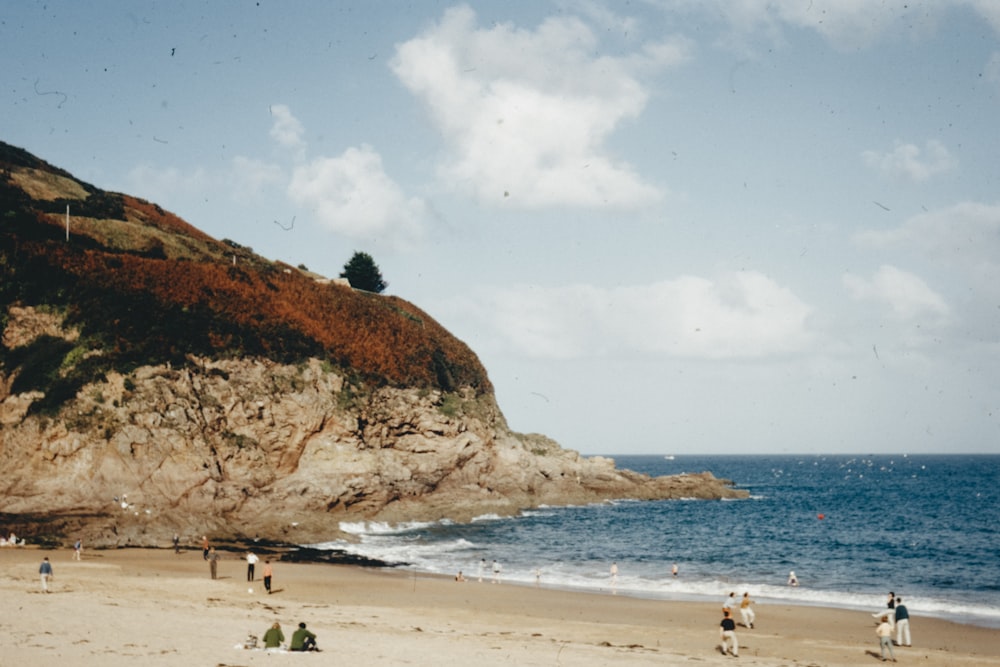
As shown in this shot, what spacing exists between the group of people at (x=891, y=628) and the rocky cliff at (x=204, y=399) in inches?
1426

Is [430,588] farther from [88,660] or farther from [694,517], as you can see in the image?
[694,517]

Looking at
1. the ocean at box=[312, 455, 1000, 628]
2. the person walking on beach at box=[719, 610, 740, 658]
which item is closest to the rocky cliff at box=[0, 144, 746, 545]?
the ocean at box=[312, 455, 1000, 628]

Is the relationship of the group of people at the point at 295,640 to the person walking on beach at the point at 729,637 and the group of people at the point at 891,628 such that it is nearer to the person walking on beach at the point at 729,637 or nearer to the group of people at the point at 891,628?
the person walking on beach at the point at 729,637

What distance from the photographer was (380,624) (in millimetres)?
26969

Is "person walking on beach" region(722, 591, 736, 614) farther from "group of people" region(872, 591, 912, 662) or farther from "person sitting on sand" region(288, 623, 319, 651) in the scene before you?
"person sitting on sand" region(288, 623, 319, 651)

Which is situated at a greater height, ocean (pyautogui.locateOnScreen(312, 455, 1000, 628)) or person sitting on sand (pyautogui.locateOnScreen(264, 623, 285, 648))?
person sitting on sand (pyautogui.locateOnScreen(264, 623, 285, 648))

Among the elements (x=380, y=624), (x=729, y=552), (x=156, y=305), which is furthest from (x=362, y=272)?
(x=380, y=624)

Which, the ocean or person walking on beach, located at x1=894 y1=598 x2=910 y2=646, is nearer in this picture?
person walking on beach, located at x1=894 y1=598 x2=910 y2=646

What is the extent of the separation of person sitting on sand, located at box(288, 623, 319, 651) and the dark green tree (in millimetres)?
81526

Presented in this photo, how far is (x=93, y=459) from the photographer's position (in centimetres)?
4816

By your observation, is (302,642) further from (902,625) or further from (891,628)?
(902,625)

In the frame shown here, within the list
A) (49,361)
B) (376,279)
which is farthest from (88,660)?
(376,279)

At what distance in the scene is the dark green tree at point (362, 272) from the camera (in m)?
101

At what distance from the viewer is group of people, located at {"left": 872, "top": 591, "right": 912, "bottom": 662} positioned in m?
24.6
